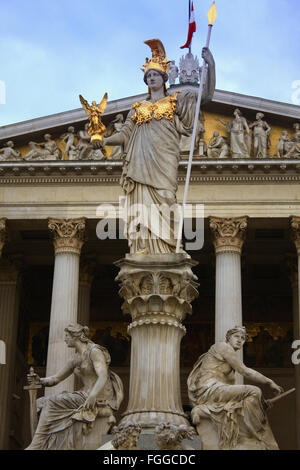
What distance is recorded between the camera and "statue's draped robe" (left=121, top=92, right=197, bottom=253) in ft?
37.1

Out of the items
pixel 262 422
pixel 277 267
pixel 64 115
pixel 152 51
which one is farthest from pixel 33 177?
pixel 262 422

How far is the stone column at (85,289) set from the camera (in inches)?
1337

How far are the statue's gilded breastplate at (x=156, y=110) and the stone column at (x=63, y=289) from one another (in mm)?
16967

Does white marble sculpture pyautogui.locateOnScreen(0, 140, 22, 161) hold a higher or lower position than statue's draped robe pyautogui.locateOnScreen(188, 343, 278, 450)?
higher

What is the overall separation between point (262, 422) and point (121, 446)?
1.75 meters

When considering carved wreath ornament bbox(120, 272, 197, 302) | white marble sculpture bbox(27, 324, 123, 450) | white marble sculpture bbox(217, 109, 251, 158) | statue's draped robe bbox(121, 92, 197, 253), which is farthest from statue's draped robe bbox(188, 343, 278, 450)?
white marble sculpture bbox(217, 109, 251, 158)

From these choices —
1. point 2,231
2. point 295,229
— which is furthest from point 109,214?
point 295,229

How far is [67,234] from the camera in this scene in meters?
31.7

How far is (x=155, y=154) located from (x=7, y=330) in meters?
24.0

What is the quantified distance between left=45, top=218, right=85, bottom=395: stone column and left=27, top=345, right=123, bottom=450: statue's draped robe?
17.1 m

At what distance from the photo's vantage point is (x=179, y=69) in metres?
34.5

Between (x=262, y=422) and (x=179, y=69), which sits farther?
(x=179, y=69)

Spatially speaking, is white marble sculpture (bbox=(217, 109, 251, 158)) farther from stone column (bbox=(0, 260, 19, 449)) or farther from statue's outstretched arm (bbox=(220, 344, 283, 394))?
statue's outstretched arm (bbox=(220, 344, 283, 394))
